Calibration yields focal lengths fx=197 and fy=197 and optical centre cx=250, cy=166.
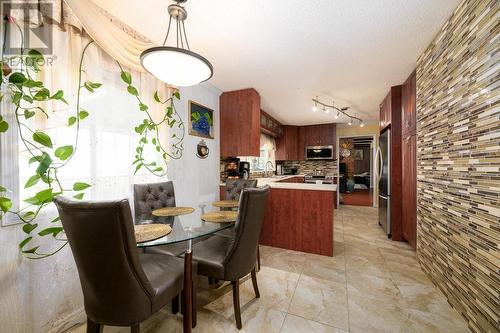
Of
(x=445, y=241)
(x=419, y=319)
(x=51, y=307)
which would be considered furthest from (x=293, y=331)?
(x=51, y=307)

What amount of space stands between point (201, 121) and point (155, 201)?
1433 mm

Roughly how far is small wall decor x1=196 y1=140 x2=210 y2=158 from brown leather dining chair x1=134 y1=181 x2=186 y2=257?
0.81 metres

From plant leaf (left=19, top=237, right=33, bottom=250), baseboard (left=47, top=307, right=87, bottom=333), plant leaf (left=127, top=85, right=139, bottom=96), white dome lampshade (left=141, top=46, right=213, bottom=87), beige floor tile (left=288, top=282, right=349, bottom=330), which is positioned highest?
plant leaf (left=127, top=85, right=139, bottom=96)

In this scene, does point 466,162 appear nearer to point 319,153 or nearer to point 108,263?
point 108,263

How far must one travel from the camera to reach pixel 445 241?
173 centimetres

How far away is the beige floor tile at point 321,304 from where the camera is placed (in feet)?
4.94

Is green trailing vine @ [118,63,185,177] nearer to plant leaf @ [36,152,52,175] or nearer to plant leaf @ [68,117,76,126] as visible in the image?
plant leaf @ [68,117,76,126]

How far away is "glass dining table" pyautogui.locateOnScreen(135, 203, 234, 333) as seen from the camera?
1.24 metres

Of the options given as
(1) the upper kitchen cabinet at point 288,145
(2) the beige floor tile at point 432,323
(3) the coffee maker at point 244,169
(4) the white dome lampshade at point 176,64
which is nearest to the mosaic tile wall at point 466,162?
(2) the beige floor tile at point 432,323

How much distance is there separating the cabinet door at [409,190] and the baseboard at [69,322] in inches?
141

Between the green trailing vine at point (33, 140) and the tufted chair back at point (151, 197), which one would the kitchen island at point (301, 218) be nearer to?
the tufted chair back at point (151, 197)

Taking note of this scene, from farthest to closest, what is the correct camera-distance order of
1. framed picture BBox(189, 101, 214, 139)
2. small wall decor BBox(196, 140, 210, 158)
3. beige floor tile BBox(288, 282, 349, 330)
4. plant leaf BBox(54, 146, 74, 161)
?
1. small wall decor BBox(196, 140, 210, 158)
2. framed picture BBox(189, 101, 214, 139)
3. beige floor tile BBox(288, 282, 349, 330)
4. plant leaf BBox(54, 146, 74, 161)

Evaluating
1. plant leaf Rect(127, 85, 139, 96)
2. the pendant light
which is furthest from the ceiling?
plant leaf Rect(127, 85, 139, 96)

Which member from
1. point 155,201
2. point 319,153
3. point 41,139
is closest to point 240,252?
point 155,201
